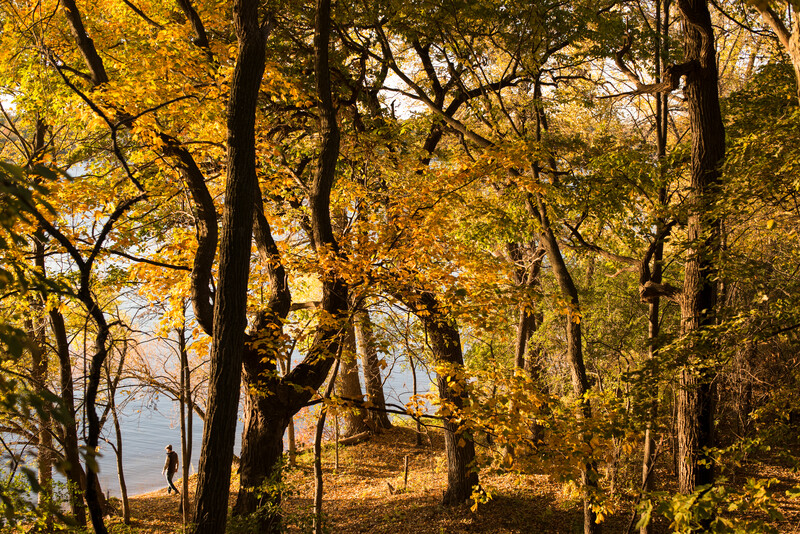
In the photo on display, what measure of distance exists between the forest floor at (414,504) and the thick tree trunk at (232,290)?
1483mm

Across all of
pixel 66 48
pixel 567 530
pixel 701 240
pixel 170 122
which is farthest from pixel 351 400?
pixel 66 48

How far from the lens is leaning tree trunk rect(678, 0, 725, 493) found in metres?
6.15

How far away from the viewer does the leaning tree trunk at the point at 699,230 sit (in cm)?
615

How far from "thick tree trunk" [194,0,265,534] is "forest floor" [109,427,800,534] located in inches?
58.4

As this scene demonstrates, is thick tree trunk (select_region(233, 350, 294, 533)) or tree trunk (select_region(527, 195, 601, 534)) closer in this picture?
thick tree trunk (select_region(233, 350, 294, 533))

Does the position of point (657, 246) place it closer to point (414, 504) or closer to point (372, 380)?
point (414, 504)

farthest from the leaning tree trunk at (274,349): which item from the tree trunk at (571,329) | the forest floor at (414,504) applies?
the tree trunk at (571,329)

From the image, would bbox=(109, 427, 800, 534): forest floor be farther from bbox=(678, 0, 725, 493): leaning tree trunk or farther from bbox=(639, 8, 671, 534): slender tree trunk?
bbox=(678, 0, 725, 493): leaning tree trunk

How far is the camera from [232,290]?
4.74 metres

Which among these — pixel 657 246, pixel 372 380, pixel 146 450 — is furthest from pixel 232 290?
pixel 146 450

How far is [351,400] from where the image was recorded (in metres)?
5.93

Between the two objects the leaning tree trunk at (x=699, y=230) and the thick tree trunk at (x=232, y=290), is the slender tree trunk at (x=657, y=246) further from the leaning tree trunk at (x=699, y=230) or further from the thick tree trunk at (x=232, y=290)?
the thick tree trunk at (x=232, y=290)

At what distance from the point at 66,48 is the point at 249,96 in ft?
16.4

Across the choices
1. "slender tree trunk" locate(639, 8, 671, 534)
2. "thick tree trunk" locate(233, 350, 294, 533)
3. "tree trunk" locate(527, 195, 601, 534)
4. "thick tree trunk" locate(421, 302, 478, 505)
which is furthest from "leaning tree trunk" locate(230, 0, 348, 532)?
"slender tree trunk" locate(639, 8, 671, 534)
